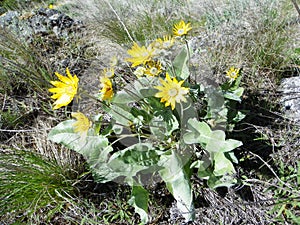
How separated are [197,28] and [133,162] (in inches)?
64.4

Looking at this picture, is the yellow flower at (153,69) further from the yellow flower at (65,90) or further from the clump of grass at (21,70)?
the clump of grass at (21,70)

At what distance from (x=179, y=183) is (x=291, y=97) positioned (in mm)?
863

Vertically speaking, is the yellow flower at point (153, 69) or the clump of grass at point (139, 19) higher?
the yellow flower at point (153, 69)

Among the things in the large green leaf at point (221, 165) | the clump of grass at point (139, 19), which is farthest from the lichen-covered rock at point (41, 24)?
the large green leaf at point (221, 165)

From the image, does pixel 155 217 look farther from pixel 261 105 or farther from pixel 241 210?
pixel 261 105

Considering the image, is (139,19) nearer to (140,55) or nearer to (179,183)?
(140,55)

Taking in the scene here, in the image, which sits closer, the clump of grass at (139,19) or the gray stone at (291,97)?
the gray stone at (291,97)

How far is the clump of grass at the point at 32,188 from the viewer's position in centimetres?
148

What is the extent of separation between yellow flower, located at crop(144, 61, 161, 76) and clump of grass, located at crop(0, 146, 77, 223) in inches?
26.3

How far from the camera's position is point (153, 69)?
131 centimetres

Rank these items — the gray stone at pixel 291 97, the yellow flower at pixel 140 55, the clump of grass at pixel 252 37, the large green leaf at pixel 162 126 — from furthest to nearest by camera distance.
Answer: the clump of grass at pixel 252 37, the gray stone at pixel 291 97, the large green leaf at pixel 162 126, the yellow flower at pixel 140 55

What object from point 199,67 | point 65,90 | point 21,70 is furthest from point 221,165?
point 21,70

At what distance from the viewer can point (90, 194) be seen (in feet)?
5.39

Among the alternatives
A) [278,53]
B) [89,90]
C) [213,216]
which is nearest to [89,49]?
[89,90]
